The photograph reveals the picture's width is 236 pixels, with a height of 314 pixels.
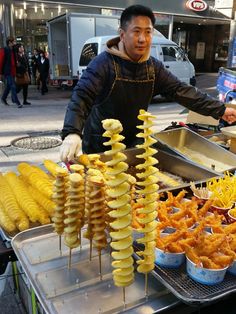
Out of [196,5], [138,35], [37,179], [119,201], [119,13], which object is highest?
[196,5]

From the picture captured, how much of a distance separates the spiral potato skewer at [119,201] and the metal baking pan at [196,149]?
1.40 metres

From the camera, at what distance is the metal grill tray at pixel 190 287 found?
1286mm

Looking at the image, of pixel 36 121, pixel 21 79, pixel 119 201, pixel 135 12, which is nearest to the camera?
pixel 119 201

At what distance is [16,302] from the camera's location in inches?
107

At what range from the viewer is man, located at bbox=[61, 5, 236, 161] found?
2.38 metres

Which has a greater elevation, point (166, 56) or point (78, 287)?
point (166, 56)

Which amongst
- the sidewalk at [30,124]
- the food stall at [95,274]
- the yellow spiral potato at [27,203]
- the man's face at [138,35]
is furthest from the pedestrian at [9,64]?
the food stall at [95,274]

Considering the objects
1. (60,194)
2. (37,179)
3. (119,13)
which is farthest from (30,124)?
(119,13)

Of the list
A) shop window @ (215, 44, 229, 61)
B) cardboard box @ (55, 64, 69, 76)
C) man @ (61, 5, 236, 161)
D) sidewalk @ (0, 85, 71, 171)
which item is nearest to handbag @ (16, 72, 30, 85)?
sidewalk @ (0, 85, 71, 171)

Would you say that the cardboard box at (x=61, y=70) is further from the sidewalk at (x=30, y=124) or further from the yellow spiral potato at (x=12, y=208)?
the yellow spiral potato at (x=12, y=208)

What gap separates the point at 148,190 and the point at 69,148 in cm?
76

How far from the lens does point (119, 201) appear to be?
1.22 metres

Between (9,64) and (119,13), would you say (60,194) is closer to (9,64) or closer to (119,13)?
(9,64)

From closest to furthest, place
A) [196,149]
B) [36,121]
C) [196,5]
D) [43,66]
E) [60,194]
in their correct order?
[60,194] → [196,149] → [36,121] → [43,66] → [196,5]
